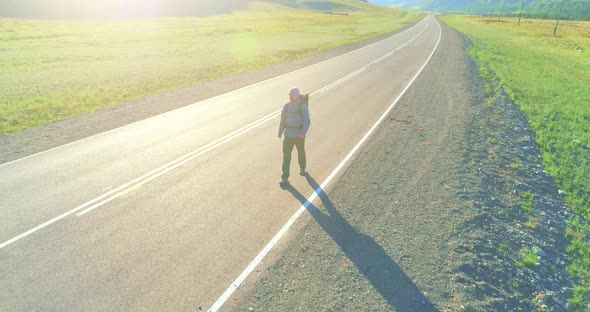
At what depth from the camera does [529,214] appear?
6867 mm

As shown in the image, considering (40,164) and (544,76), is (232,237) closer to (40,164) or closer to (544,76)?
(40,164)

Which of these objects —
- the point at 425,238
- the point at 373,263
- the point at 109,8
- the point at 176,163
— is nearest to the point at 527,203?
the point at 425,238

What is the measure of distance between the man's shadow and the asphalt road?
85 centimetres

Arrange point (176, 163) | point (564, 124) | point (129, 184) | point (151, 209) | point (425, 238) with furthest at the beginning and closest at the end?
point (564, 124) → point (176, 163) → point (129, 184) → point (151, 209) → point (425, 238)

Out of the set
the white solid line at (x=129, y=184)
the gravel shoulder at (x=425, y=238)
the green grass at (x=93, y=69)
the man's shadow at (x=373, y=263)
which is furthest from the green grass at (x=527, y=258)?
the green grass at (x=93, y=69)

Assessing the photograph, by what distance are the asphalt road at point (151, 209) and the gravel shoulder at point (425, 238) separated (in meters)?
0.74

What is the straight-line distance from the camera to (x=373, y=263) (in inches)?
213

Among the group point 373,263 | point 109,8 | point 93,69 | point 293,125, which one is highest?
point 109,8

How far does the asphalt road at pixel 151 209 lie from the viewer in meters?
4.93

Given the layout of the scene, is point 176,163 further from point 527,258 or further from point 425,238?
point 527,258

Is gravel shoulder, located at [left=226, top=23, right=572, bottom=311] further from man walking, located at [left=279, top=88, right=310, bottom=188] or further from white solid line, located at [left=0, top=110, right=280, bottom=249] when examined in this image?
white solid line, located at [left=0, top=110, right=280, bottom=249]

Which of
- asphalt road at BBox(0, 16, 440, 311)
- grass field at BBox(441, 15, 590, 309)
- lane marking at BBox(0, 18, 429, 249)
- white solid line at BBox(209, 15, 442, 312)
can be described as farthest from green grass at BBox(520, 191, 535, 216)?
lane marking at BBox(0, 18, 429, 249)

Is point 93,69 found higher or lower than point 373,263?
higher

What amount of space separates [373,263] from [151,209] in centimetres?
455
